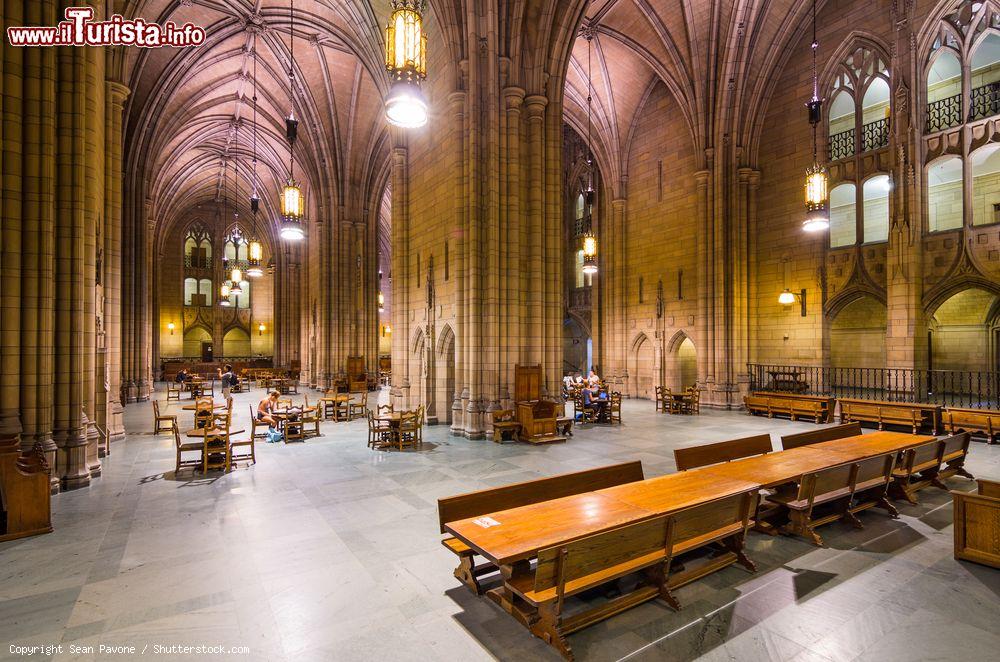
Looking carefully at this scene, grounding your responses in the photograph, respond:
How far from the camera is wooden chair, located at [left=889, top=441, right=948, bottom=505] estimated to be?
21.3ft

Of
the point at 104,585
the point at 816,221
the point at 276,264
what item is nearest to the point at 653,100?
the point at 816,221

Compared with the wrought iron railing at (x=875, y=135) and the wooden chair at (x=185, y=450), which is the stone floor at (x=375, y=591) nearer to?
the wooden chair at (x=185, y=450)

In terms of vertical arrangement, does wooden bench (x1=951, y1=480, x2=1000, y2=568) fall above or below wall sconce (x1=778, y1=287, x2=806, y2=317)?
below

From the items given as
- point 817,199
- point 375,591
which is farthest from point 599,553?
point 817,199

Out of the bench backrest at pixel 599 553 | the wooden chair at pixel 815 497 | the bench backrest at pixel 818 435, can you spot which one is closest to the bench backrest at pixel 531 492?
the bench backrest at pixel 599 553

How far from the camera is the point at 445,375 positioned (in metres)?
14.0

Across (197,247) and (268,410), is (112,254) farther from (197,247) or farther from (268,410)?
(197,247)

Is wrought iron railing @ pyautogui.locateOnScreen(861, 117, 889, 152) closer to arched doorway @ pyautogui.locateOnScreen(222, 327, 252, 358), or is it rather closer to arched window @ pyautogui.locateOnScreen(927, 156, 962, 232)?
arched window @ pyautogui.locateOnScreen(927, 156, 962, 232)

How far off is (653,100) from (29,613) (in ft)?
78.4

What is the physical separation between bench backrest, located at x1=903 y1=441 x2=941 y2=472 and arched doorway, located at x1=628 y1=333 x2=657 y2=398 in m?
14.5

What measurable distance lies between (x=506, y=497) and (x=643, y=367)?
18.7m

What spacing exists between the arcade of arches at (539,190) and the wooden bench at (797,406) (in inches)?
71.0

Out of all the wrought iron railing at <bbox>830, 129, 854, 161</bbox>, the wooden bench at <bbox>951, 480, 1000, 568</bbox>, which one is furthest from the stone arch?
the wrought iron railing at <bbox>830, 129, 854, 161</bbox>

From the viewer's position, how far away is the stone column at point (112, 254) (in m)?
11.9
